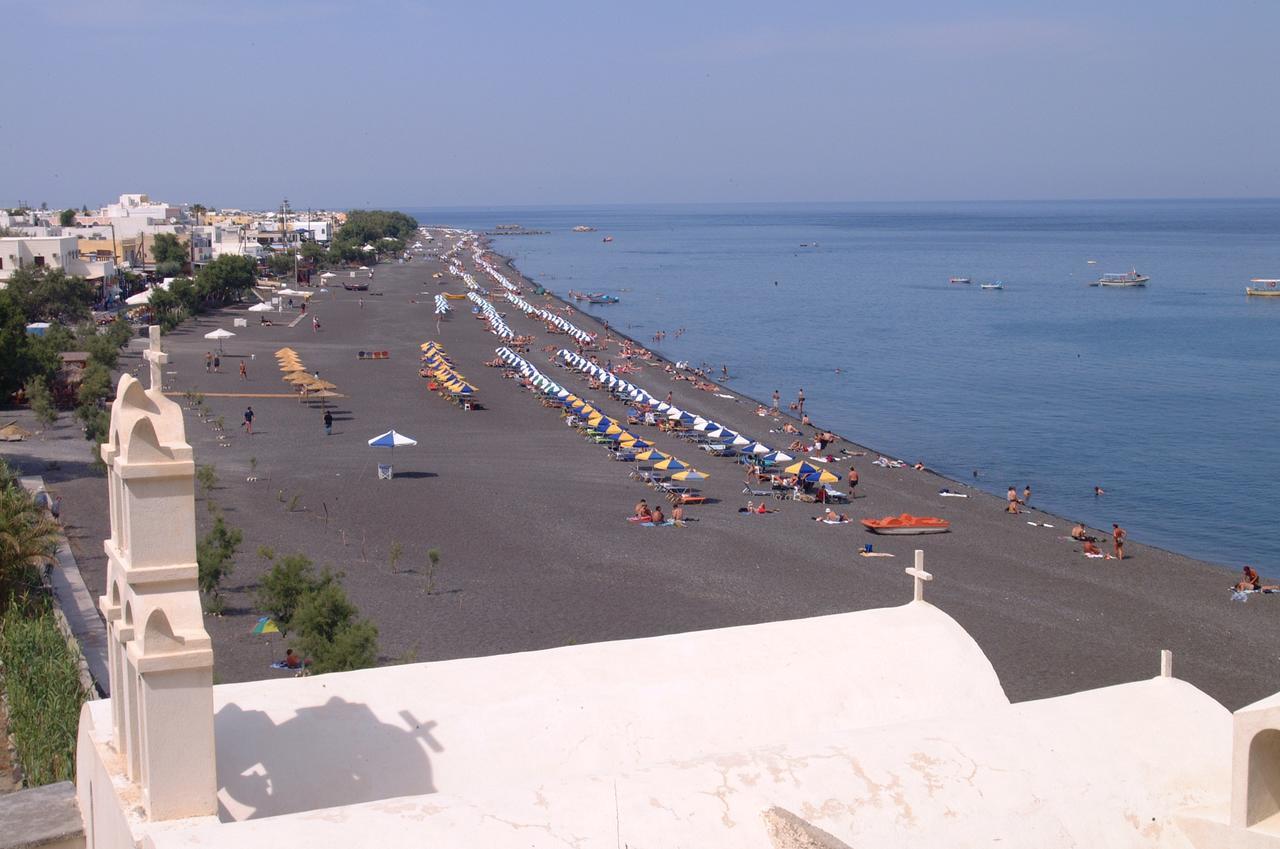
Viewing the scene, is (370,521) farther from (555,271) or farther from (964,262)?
(964,262)

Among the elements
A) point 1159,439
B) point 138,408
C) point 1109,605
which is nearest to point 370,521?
point 1109,605

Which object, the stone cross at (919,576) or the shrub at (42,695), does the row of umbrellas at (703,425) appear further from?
the shrub at (42,695)

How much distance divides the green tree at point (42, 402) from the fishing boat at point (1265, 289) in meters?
72.8

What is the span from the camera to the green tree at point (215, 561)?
1562 centimetres

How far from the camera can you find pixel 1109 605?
18.9 meters

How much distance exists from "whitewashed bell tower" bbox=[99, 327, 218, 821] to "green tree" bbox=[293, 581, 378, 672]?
5.82 m

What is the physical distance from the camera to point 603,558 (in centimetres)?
1998

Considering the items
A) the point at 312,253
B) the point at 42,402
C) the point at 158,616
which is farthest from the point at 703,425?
the point at 312,253

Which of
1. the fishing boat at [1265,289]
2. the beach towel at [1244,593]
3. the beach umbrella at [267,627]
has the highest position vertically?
the fishing boat at [1265,289]

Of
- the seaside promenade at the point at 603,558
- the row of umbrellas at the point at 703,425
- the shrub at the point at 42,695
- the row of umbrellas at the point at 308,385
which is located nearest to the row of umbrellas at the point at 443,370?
the seaside promenade at the point at 603,558

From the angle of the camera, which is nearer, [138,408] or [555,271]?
[138,408]

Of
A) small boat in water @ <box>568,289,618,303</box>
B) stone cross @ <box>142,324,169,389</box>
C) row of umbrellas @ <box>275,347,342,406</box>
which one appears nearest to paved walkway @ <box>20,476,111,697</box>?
stone cross @ <box>142,324,169,389</box>

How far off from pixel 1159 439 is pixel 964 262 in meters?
86.3

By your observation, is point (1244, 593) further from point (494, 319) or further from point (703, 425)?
point (494, 319)
